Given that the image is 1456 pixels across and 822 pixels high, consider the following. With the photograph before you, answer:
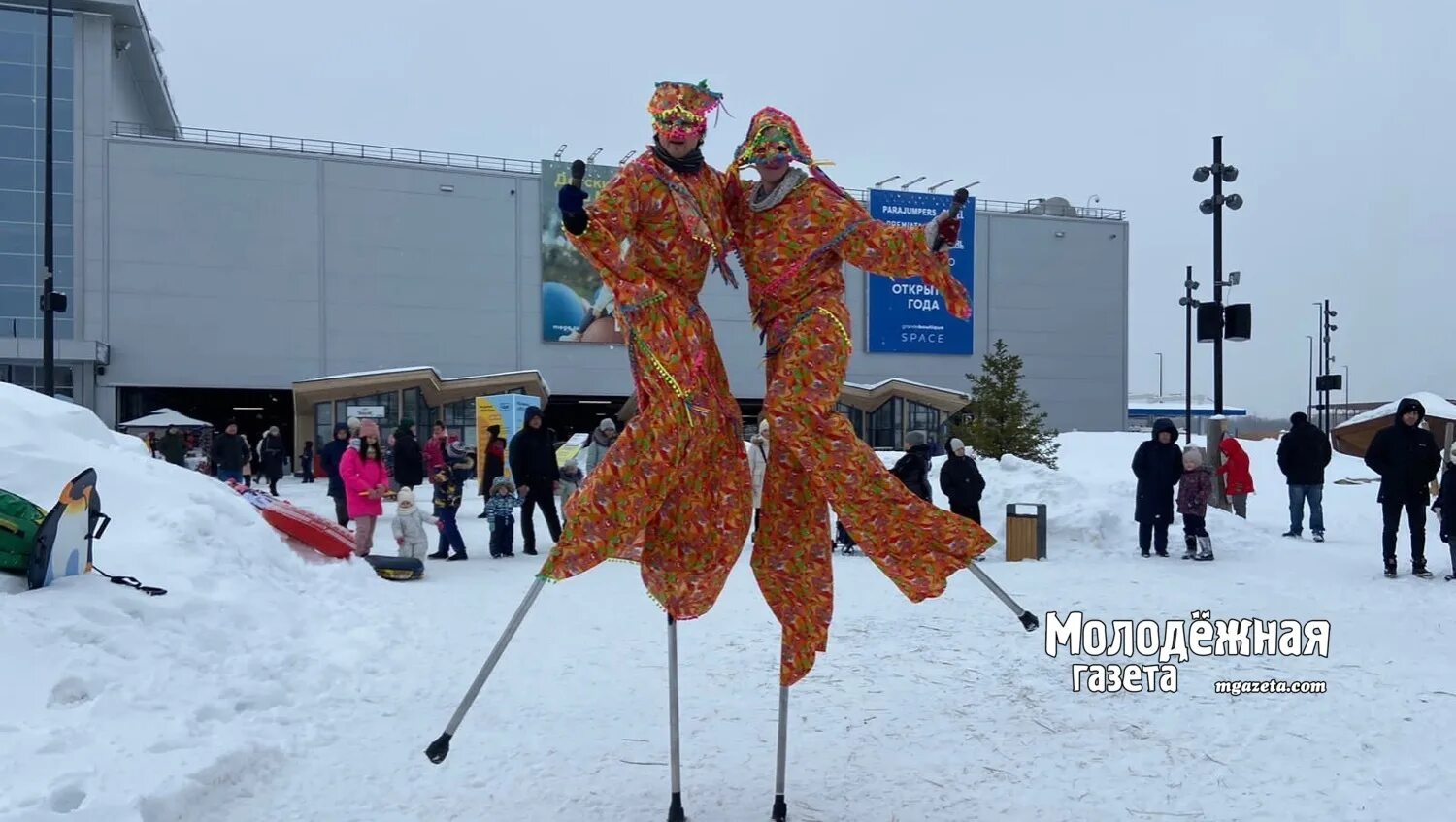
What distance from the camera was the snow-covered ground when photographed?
395 cm

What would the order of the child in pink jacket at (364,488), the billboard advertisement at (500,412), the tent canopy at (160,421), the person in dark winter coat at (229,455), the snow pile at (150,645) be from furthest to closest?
the tent canopy at (160,421), the billboard advertisement at (500,412), the person in dark winter coat at (229,455), the child in pink jacket at (364,488), the snow pile at (150,645)

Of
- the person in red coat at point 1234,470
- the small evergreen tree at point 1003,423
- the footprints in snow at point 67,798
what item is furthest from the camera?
the small evergreen tree at point 1003,423

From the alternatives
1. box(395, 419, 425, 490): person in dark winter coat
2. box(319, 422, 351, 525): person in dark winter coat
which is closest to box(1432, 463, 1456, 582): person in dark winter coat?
box(395, 419, 425, 490): person in dark winter coat

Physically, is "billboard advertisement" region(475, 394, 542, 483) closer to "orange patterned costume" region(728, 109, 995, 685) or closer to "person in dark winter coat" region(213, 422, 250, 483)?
"person in dark winter coat" region(213, 422, 250, 483)

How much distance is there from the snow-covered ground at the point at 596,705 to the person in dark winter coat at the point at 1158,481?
2804 millimetres

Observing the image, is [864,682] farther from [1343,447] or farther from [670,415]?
[1343,447]

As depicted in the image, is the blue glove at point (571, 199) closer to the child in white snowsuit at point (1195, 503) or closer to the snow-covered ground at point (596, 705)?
the snow-covered ground at point (596, 705)

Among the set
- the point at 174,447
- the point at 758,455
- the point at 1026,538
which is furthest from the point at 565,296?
the point at 758,455

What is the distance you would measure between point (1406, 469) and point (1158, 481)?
7.98ft

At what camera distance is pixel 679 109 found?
3.93 metres

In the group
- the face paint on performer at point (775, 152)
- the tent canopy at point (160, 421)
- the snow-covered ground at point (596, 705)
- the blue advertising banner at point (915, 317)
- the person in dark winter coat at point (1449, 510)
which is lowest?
the snow-covered ground at point (596, 705)

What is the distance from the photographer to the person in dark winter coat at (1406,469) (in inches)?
380

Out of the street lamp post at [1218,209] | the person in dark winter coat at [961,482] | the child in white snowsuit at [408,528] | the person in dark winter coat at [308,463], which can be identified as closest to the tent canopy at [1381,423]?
the street lamp post at [1218,209]

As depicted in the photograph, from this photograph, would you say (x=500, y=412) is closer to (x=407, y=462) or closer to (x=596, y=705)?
(x=407, y=462)
